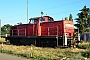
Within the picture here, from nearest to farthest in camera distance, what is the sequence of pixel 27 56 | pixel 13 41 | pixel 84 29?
1. pixel 27 56
2. pixel 13 41
3. pixel 84 29

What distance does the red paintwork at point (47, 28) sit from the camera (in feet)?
67.6

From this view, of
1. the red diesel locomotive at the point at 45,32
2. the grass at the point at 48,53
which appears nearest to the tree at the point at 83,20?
the red diesel locomotive at the point at 45,32

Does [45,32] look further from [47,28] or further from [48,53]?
[48,53]

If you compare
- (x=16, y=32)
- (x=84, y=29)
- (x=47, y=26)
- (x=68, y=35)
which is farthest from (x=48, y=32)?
(x=84, y=29)

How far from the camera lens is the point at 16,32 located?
83.9 ft

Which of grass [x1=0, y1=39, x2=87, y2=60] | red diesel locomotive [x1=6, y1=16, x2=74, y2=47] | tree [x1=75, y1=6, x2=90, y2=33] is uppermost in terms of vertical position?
tree [x1=75, y1=6, x2=90, y2=33]

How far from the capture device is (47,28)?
21.7 metres

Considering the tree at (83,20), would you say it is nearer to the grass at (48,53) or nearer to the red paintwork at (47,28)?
the red paintwork at (47,28)

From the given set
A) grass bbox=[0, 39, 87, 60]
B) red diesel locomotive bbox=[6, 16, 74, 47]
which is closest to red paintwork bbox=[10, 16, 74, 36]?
red diesel locomotive bbox=[6, 16, 74, 47]

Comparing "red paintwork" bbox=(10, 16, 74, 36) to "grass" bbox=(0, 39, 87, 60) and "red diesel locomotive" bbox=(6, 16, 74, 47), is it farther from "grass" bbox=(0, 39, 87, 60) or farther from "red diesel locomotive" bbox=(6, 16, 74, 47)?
"grass" bbox=(0, 39, 87, 60)

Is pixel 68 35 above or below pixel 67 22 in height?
below

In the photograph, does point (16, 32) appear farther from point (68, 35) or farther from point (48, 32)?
point (68, 35)

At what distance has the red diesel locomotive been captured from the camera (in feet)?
65.9

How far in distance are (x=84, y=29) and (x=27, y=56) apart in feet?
138
